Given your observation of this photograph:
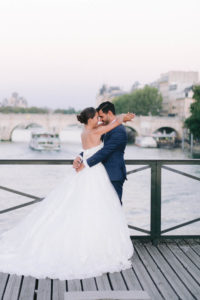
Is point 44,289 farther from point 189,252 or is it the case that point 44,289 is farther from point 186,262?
point 189,252

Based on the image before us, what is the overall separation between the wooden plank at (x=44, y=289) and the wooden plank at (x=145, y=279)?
2.27 feet

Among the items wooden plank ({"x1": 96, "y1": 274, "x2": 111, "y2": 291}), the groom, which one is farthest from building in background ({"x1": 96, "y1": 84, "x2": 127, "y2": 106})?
wooden plank ({"x1": 96, "y1": 274, "x2": 111, "y2": 291})

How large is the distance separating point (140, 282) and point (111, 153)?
1.10 metres

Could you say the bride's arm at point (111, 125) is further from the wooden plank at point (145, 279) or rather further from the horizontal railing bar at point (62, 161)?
the wooden plank at point (145, 279)

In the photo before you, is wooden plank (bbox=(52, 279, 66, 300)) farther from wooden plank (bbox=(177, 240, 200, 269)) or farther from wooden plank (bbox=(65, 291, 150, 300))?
wooden plank (bbox=(177, 240, 200, 269))

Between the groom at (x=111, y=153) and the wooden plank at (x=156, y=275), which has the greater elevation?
the groom at (x=111, y=153)

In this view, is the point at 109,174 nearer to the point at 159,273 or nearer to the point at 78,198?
the point at 78,198

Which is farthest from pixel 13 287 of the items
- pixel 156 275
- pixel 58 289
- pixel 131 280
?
pixel 156 275

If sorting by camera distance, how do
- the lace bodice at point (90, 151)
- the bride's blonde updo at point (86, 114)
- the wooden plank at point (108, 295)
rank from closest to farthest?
the wooden plank at point (108, 295) < the bride's blonde updo at point (86, 114) < the lace bodice at point (90, 151)

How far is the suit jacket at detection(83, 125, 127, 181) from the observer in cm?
381

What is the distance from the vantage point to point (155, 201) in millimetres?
4492

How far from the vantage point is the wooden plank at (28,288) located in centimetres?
314

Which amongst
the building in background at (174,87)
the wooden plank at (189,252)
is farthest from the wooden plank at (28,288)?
the building in background at (174,87)

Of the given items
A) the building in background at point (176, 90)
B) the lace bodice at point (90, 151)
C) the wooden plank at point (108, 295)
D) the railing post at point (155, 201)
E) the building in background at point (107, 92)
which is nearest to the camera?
the wooden plank at point (108, 295)
